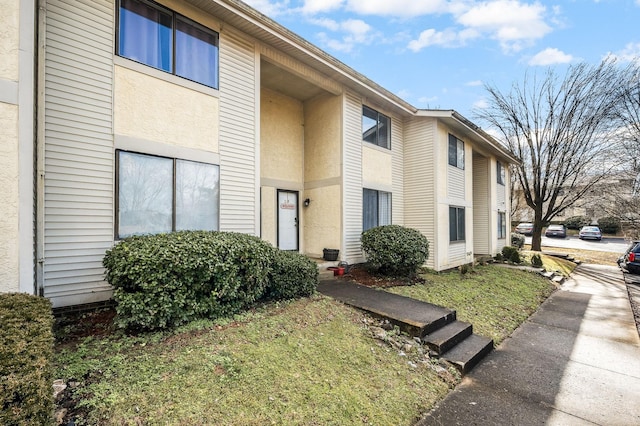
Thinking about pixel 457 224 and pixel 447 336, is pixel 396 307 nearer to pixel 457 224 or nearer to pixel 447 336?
pixel 447 336

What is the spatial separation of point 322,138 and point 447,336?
675 cm

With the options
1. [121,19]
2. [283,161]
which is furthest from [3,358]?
[283,161]

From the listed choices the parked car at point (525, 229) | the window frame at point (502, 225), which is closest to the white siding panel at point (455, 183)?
the window frame at point (502, 225)

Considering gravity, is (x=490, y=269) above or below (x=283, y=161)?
below

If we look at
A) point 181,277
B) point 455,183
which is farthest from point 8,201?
point 455,183

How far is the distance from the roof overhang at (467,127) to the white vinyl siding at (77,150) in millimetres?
9364

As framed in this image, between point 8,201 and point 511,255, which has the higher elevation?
point 8,201

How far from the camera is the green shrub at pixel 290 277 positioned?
5.40 metres

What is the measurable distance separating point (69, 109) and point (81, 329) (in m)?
3.34

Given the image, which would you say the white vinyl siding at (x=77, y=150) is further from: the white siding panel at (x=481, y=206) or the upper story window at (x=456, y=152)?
the white siding panel at (x=481, y=206)

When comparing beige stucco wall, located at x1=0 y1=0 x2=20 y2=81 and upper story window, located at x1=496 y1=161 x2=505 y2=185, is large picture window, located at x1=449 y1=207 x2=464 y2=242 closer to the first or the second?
upper story window, located at x1=496 y1=161 x2=505 y2=185

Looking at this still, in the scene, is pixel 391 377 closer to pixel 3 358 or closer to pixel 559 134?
pixel 3 358

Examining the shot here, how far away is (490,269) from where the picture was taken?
12.0m

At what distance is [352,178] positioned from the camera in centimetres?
905
